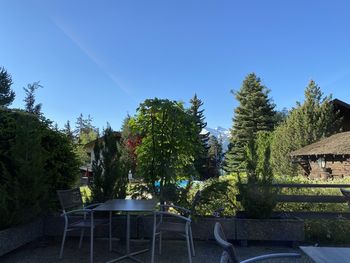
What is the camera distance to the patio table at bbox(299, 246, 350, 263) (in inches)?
75.1

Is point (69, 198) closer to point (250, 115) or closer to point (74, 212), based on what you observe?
point (74, 212)

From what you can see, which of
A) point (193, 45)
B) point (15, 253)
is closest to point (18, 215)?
point (15, 253)

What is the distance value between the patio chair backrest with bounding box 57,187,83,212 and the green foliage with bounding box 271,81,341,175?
61.3ft

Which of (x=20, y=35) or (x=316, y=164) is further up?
(x=20, y=35)

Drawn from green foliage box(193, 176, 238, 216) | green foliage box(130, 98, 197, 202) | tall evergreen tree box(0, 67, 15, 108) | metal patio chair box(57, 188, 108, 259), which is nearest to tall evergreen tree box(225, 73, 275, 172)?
tall evergreen tree box(0, 67, 15, 108)

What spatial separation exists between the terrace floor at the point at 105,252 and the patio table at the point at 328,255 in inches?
99.5

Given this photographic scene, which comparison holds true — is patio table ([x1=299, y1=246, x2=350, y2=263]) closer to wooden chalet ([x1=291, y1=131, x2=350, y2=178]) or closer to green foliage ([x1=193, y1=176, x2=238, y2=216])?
green foliage ([x1=193, y1=176, x2=238, y2=216])

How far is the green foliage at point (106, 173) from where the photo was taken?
5.85 m

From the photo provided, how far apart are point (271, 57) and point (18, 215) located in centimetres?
1526

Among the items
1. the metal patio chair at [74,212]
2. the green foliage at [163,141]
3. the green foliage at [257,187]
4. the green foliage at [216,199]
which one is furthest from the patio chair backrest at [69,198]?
the green foliage at [257,187]

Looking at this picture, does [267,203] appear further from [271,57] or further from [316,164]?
[316,164]

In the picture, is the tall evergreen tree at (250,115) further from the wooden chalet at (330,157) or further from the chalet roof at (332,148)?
the chalet roof at (332,148)

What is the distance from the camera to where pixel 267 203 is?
531 centimetres

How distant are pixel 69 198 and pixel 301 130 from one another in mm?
20639
